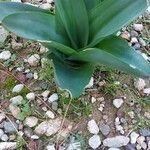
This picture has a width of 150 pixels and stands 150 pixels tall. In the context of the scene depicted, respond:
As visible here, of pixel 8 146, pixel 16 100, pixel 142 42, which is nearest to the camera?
pixel 8 146

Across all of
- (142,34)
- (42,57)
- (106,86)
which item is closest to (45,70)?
(42,57)

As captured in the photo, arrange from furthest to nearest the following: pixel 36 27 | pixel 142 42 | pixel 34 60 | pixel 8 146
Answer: pixel 142 42
pixel 34 60
pixel 8 146
pixel 36 27

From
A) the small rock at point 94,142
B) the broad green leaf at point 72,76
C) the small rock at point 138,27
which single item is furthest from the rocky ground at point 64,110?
the small rock at point 138,27

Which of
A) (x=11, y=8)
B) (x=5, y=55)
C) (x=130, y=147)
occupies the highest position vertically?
(x=11, y=8)

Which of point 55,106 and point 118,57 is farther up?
point 118,57

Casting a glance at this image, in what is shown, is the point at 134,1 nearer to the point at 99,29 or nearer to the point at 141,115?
the point at 99,29

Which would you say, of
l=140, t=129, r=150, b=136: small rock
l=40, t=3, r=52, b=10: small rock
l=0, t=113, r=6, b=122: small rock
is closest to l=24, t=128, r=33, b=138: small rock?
l=0, t=113, r=6, b=122: small rock

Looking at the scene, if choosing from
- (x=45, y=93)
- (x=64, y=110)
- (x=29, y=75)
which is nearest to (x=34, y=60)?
(x=29, y=75)

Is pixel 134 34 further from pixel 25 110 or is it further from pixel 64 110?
pixel 25 110
